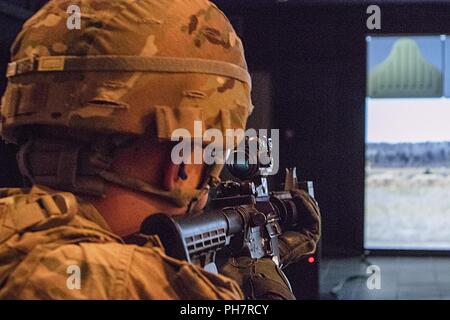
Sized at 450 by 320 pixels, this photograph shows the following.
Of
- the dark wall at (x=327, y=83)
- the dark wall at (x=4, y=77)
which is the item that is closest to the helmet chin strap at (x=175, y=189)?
the dark wall at (x=4, y=77)

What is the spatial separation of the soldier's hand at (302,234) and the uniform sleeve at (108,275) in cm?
78

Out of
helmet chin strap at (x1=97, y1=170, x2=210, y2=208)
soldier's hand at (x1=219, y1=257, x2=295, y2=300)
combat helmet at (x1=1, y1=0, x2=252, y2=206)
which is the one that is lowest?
soldier's hand at (x1=219, y1=257, x2=295, y2=300)

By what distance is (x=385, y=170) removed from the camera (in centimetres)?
544

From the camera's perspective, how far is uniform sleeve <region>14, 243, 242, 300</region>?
588 millimetres

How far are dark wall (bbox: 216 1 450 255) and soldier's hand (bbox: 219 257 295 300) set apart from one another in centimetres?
363

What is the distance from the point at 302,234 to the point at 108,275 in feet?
2.82

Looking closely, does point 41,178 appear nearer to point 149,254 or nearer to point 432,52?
point 149,254

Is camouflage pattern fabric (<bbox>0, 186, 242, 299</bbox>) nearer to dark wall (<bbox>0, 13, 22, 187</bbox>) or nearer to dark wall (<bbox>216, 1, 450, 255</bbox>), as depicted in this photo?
dark wall (<bbox>0, 13, 22, 187</bbox>)

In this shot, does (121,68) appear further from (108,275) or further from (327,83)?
(327,83)

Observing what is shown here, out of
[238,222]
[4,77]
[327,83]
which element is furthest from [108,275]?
[327,83]

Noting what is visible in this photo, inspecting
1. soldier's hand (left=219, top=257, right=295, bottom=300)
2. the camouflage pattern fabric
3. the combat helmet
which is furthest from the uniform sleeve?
soldier's hand (left=219, top=257, right=295, bottom=300)

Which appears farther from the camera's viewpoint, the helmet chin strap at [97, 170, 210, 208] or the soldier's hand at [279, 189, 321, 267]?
the soldier's hand at [279, 189, 321, 267]

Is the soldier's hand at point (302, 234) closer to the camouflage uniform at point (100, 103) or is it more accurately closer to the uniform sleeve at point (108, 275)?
the camouflage uniform at point (100, 103)

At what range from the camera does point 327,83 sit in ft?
16.3
